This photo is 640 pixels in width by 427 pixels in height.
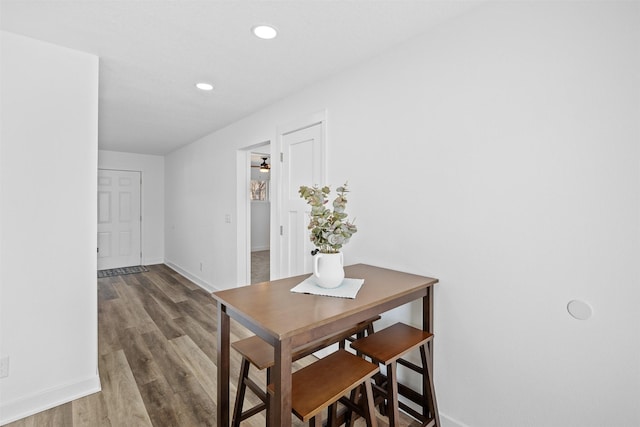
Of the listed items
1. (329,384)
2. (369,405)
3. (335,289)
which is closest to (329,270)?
(335,289)

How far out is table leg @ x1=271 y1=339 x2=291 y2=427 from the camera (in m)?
1.04

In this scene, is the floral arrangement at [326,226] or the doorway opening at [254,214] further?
the doorway opening at [254,214]

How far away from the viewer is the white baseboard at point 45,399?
5.91 ft

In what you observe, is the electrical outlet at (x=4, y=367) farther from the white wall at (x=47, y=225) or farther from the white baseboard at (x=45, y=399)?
the white baseboard at (x=45, y=399)

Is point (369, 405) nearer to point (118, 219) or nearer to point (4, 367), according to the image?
point (4, 367)

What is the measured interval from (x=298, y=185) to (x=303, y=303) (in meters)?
1.52

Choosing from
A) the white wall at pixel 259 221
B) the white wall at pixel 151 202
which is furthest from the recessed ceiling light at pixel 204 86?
the white wall at pixel 259 221

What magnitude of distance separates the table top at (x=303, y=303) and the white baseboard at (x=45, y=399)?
148cm

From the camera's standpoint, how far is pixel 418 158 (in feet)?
5.95

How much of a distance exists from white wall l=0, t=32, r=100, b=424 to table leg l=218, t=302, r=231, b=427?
4.10 feet

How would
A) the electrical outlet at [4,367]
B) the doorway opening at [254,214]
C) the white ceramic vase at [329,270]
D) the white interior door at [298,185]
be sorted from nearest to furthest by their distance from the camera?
the white ceramic vase at [329,270]
the electrical outlet at [4,367]
the white interior door at [298,185]
the doorway opening at [254,214]

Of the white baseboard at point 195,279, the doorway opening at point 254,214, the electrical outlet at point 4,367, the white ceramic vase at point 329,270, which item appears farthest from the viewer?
the white baseboard at point 195,279

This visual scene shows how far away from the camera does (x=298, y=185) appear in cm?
270

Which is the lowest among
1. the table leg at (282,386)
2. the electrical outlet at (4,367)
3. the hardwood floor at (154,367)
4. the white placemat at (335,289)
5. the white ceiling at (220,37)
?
the hardwood floor at (154,367)
